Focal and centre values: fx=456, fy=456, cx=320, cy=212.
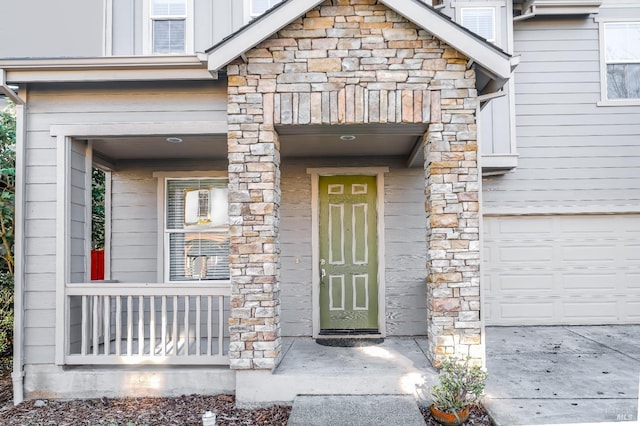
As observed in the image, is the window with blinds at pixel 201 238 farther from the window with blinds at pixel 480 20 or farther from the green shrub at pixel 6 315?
the window with blinds at pixel 480 20

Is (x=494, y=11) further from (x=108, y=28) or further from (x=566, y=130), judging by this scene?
(x=108, y=28)

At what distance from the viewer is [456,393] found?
151 inches

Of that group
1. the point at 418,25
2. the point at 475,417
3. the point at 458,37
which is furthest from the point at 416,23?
the point at 475,417

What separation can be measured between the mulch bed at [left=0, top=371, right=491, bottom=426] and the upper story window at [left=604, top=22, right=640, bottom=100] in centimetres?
618

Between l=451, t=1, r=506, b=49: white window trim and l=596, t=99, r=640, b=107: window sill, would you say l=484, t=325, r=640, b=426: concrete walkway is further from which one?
l=451, t=1, r=506, b=49: white window trim

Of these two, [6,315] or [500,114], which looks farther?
[500,114]

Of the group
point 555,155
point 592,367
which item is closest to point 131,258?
point 592,367

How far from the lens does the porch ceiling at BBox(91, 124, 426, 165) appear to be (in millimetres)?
4672

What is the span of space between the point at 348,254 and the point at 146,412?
3.21 meters

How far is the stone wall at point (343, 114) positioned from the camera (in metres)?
4.25

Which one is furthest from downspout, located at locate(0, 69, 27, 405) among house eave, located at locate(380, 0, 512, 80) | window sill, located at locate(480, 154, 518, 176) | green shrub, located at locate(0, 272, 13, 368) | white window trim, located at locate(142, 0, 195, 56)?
window sill, located at locate(480, 154, 518, 176)

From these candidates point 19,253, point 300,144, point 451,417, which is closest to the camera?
point 451,417

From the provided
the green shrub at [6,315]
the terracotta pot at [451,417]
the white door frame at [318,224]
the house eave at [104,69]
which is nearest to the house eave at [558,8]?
the white door frame at [318,224]

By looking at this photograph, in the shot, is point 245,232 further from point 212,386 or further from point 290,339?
point 290,339
